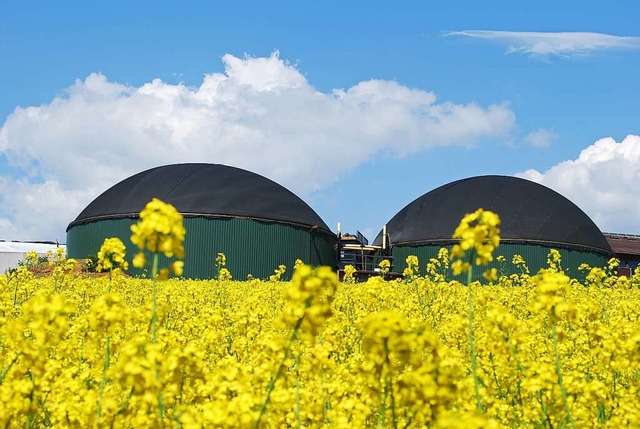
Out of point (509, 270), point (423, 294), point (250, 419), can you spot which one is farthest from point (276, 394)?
point (509, 270)

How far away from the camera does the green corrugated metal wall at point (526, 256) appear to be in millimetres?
37562

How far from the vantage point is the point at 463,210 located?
3934cm

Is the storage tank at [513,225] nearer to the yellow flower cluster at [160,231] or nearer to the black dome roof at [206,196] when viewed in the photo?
the black dome roof at [206,196]

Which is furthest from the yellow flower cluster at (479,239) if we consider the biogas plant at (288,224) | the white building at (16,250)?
the white building at (16,250)

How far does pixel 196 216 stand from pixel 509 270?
57.9ft

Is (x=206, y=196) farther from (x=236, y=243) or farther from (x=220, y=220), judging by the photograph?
(x=236, y=243)

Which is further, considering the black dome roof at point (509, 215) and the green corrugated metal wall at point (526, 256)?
A: the black dome roof at point (509, 215)

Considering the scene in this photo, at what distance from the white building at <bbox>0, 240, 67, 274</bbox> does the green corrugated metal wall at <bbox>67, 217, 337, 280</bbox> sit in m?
17.6

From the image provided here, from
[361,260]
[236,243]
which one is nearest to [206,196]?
[236,243]

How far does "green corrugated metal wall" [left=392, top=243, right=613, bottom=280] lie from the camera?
1479 inches

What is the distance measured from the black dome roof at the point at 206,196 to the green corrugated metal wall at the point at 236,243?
47 centimetres

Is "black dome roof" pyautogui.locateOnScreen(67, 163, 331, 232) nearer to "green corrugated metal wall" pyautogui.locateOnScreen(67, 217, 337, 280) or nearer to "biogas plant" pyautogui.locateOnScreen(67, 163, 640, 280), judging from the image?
"biogas plant" pyautogui.locateOnScreen(67, 163, 640, 280)

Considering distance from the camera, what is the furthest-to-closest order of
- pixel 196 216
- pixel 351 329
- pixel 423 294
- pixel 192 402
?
pixel 196 216 → pixel 423 294 → pixel 351 329 → pixel 192 402

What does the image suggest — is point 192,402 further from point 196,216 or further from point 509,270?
point 509,270
